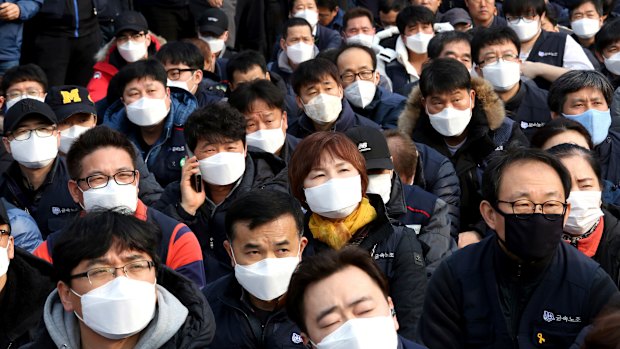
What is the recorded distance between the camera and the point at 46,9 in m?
10.5

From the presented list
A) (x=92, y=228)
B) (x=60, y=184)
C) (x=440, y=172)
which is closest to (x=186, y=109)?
(x=60, y=184)

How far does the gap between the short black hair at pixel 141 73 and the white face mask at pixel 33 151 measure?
3.76 ft

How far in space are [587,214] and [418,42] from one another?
5.71m

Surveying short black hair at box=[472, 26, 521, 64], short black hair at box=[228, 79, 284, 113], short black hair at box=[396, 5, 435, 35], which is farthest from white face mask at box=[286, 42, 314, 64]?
short black hair at box=[228, 79, 284, 113]

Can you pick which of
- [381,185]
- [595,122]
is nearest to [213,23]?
[595,122]

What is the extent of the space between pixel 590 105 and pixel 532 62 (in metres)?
2.64

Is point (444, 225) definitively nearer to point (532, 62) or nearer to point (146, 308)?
point (146, 308)

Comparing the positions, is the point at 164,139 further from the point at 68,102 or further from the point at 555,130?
the point at 555,130

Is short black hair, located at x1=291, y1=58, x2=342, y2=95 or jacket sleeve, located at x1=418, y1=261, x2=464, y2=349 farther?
short black hair, located at x1=291, y1=58, x2=342, y2=95

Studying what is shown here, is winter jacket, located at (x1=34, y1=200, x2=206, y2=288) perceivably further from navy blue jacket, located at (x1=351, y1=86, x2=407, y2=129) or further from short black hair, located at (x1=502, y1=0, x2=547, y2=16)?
short black hair, located at (x1=502, y1=0, x2=547, y2=16)

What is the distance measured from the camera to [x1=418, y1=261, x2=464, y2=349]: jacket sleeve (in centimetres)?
443

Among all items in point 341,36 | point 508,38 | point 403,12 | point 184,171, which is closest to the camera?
point 184,171

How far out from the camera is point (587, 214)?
211 inches

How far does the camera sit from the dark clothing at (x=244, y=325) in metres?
4.68
